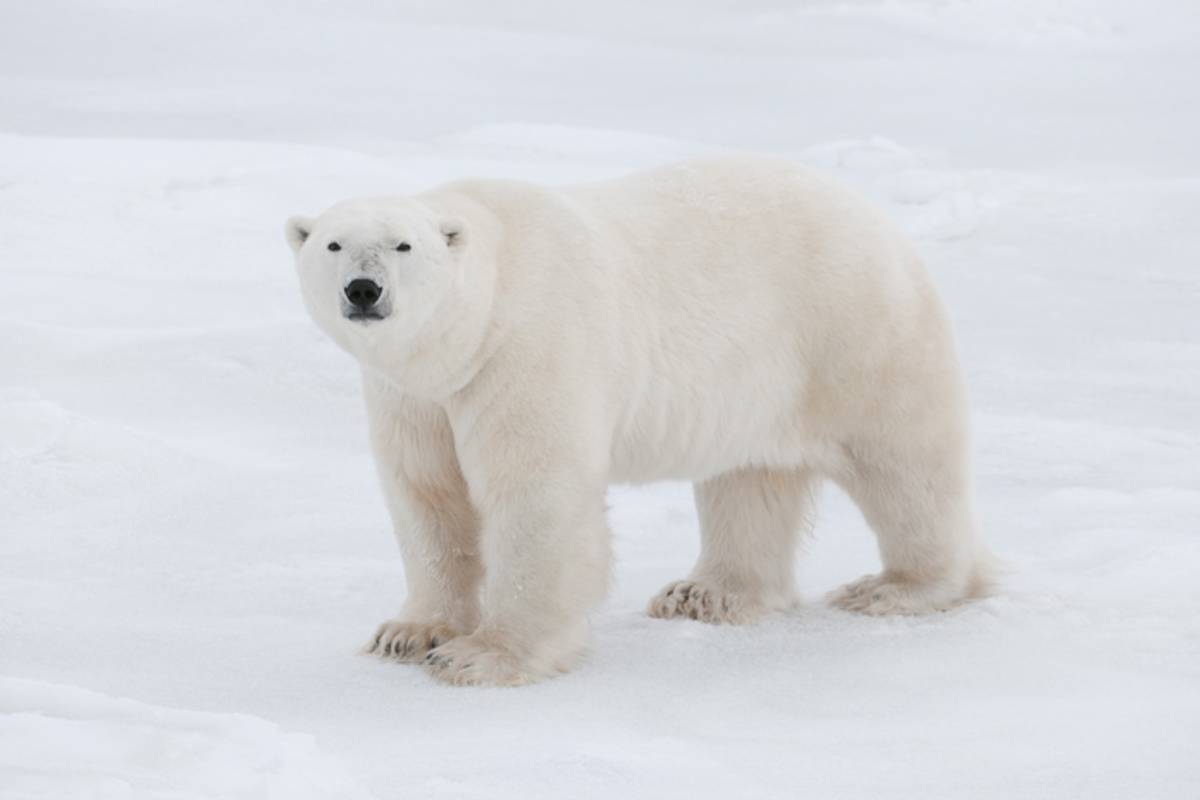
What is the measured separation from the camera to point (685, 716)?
3375mm

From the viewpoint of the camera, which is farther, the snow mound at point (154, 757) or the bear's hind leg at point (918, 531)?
the bear's hind leg at point (918, 531)

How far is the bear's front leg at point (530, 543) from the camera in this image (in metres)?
3.64

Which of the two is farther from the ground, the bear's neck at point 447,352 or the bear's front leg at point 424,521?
the bear's neck at point 447,352

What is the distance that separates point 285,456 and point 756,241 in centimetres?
231

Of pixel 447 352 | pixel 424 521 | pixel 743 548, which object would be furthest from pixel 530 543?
pixel 743 548

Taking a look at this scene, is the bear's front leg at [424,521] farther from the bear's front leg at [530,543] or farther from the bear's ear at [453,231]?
the bear's ear at [453,231]

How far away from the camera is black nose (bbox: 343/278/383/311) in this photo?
336cm

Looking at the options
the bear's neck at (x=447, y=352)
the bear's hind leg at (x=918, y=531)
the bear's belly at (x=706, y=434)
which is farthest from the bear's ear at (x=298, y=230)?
the bear's hind leg at (x=918, y=531)

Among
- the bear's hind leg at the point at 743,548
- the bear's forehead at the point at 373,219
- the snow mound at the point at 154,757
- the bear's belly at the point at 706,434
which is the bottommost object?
the bear's hind leg at the point at 743,548

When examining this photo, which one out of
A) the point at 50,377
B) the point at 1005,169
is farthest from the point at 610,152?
the point at 50,377

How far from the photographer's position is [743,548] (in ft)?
14.6

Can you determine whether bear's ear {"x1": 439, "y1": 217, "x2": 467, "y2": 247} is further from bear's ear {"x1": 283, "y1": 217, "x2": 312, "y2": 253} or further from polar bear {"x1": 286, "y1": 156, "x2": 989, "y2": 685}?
bear's ear {"x1": 283, "y1": 217, "x2": 312, "y2": 253}

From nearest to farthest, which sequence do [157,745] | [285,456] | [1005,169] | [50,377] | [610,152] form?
[157,745]
[285,456]
[50,377]
[1005,169]
[610,152]

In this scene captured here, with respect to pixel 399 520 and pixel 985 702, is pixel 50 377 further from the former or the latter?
pixel 985 702
